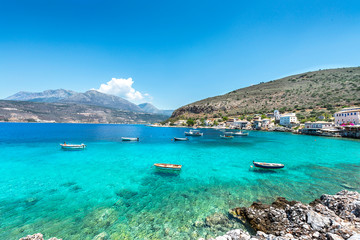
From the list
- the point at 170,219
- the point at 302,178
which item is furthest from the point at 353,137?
the point at 170,219

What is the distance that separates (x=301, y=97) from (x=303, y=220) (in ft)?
431

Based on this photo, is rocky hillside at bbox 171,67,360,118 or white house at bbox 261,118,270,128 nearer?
rocky hillside at bbox 171,67,360,118

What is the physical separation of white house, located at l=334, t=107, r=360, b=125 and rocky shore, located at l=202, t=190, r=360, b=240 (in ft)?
245

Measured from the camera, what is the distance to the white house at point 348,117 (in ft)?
198

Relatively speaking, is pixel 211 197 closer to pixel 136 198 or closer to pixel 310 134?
pixel 136 198

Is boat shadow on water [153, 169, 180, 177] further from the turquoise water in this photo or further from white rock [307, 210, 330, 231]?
white rock [307, 210, 330, 231]

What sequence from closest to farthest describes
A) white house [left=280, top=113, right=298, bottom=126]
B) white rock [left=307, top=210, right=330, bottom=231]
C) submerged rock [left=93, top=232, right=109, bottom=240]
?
1. white rock [left=307, top=210, right=330, bottom=231]
2. submerged rock [left=93, top=232, right=109, bottom=240]
3. white house [left=280, top=113, right=298, bottom=126]

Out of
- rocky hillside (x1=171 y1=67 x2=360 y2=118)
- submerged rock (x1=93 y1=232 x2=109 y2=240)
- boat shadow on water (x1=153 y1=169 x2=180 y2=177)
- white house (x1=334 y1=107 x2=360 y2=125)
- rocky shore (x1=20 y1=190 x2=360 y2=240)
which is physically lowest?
boat shadow on water (x1=153 y1=169 x2=180 y2=177)

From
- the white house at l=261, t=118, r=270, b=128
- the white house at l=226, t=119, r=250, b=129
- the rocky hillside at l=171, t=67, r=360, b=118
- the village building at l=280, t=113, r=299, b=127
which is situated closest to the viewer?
the village building at l=280, t=113, r=299, b=127

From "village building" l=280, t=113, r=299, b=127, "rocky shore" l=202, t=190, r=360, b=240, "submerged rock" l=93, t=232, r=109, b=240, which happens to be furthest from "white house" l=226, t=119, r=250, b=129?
"submerged rock" l=93, t=232, r=109, b=240

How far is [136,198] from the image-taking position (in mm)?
14383

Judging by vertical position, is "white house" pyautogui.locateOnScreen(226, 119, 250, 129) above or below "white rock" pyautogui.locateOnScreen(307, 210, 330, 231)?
above

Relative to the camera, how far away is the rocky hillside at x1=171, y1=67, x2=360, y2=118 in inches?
3735

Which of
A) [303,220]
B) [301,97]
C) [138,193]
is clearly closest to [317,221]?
[303,220]
